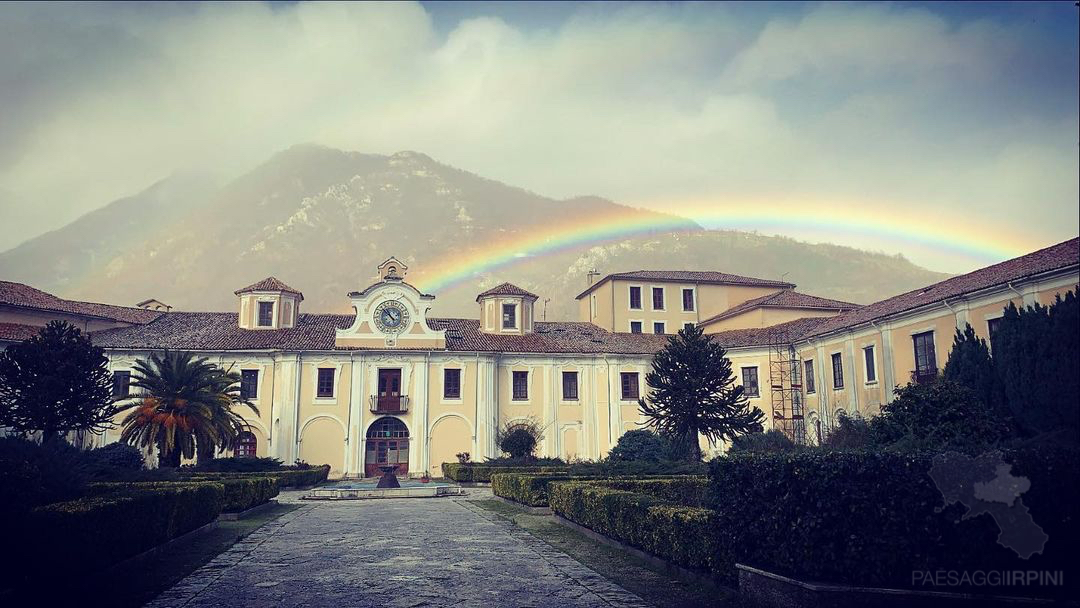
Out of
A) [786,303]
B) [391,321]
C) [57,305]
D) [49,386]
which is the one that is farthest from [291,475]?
[786,303]

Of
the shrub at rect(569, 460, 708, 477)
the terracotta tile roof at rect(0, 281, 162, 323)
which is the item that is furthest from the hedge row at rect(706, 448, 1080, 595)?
the terracotta tile roof at rect(0, 281, 162, 323)

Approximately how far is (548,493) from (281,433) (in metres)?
25.1

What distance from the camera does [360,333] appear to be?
41094 mm

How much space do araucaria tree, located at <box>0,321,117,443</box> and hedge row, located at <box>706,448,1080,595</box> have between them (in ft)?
82.9

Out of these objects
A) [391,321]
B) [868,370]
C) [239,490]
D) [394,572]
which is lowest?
[394,572]

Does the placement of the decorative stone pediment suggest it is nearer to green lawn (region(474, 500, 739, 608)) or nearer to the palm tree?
the palm tree

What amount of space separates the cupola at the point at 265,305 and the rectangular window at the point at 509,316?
1236 centimetres

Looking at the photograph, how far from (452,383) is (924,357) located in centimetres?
2407

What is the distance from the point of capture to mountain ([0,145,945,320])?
137875 millimetres

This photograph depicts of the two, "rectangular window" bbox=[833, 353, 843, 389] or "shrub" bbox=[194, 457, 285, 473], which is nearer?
"shrub" bbox=[194, 457, 285, 473]

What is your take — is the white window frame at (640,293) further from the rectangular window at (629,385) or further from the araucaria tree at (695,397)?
the araucaria tree at (695,397)

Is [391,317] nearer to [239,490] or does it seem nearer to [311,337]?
[311,337]

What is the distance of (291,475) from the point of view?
28.8m

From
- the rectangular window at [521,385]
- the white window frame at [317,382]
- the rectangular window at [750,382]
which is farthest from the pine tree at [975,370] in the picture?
the white window frame at [317,382]
